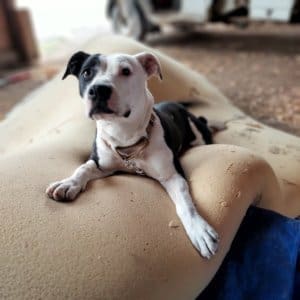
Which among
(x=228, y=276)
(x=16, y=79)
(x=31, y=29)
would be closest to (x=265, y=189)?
(x=228, y=276)

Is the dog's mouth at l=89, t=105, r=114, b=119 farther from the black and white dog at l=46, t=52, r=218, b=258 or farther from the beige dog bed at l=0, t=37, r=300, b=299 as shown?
the beige dog bed at l=0, t=37, r=300, b=299

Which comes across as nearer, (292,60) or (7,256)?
(7,256)

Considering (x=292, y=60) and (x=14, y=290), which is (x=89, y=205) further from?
(x=292, y=60)

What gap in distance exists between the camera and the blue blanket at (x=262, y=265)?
130 cm

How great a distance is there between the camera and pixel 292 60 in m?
4.04

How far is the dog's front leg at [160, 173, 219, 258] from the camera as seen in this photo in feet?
4.07

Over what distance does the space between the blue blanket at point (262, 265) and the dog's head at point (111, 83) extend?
0.56 metres

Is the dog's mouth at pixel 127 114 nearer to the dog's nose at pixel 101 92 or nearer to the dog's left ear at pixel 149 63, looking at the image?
the dog's nose at pixel 101 92

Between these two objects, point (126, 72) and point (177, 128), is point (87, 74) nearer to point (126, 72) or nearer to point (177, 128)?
point (126, 72)

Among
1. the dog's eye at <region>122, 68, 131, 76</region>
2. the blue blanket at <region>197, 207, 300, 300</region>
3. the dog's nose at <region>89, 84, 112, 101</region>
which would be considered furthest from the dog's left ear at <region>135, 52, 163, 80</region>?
the blue blanket at <region>197, 207, 300, 300</region>

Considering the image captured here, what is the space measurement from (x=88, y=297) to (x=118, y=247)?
172 millimetres

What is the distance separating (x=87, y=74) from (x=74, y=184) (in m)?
0.35

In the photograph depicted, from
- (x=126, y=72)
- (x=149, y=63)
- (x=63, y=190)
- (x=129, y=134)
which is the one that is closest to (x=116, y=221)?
(x=63, y=190)

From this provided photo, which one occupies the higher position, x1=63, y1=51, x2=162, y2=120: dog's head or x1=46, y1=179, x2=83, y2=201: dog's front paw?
x1=63, y1=51, x2=162, y2=120: dog's head
